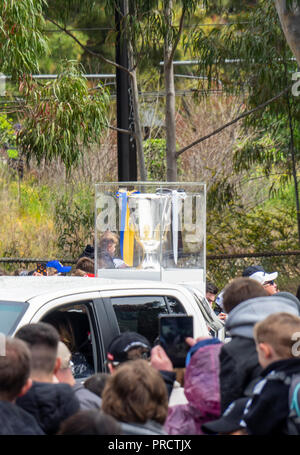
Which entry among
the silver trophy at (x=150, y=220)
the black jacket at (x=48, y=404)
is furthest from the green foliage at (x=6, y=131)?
the black jacket at (x=48, y=404)

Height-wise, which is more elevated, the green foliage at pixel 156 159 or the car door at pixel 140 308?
the green foliage at pixel 156 159

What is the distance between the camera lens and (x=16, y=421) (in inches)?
121

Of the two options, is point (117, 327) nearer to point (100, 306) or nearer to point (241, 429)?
point (100, 306)

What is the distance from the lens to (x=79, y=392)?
12.5 ft

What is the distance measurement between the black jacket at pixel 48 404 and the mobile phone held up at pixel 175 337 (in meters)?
0.68

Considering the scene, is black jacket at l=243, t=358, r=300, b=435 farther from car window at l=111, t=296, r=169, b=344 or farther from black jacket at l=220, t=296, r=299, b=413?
car window at l=111, t=296, r=169, b=344

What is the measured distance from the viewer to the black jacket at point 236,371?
3.58m

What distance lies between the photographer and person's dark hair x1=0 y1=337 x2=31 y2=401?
10.4ft

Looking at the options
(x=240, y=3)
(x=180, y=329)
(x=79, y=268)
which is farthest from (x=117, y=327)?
(x=240, y=3)

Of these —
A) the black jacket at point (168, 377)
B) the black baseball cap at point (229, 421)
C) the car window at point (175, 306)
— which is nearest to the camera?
the black baseball cap at point (229, 421)

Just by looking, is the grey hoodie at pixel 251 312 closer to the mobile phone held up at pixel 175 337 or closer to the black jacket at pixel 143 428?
the mobile phone held up at pixel 175 337

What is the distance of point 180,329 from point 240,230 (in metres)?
8.92

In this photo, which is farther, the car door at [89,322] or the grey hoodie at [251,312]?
the car door at [89,322]
